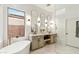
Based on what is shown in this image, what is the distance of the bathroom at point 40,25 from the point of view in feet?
6.62

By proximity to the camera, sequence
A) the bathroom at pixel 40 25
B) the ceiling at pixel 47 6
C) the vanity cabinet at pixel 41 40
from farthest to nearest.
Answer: the vanity cabinet at pixel 41 40, the ceiling at pixel 47 6, the bathroom at pixel 40 25

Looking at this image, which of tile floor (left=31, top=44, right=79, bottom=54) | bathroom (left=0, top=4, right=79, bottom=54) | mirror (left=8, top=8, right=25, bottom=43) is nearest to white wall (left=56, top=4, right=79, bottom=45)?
bathroom (left=0, top=4, right=79, bottom=54)

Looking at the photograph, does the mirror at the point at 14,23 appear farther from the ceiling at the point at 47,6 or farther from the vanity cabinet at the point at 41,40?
the vanity cabinet at the point at 41,40

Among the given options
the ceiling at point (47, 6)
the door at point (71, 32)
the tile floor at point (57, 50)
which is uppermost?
the ceiling at point (47, 6)

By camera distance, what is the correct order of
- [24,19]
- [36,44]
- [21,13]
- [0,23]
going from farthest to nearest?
[36,44]
[24,19]
[21,13]
[0,23]

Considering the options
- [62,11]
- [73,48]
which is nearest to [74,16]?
[62,11]

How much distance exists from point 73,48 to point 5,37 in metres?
2.08

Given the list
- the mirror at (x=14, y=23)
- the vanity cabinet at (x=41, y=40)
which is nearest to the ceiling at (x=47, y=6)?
the mirror at (x=14, y=23)

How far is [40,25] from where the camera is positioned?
2.97 metres

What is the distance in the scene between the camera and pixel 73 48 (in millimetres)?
2445

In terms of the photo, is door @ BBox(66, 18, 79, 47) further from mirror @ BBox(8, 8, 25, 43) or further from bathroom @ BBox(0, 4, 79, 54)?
mirror @ BBox(8, 8, 25, 43)

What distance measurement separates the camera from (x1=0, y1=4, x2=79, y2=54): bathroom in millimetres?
2018

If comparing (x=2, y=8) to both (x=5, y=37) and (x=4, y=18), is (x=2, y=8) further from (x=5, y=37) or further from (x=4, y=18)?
(x=5, y=37)

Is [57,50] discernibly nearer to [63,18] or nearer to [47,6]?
[63,18]
